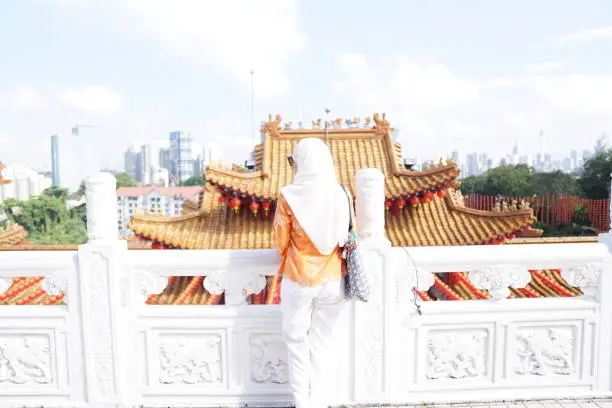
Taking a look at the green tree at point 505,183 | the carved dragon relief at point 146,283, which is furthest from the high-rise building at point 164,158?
the carved dragon relief at point 146,283

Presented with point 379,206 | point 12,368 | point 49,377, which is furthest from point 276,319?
point 12,368

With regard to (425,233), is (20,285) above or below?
below

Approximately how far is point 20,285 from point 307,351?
209 inches

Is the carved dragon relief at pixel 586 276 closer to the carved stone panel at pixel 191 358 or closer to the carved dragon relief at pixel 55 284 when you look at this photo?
the carved stone panel at pixel 191 358

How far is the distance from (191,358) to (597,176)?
36483 mm

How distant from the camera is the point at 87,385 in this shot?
2762 mm

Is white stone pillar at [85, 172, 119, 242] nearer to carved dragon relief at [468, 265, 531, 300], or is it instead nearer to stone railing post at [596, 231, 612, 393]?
carved dragon relief at [468, 265, 531, 300]

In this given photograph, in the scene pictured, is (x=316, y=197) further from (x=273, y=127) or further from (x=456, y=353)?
(x=273, y=127)

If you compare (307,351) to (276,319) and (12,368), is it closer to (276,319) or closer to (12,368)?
(276,319)

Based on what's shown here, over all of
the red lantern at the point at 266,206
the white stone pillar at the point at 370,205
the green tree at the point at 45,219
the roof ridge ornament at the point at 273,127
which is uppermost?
the roof ridge ornament at the point at 273,127

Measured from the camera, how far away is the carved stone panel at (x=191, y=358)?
2.78 metres

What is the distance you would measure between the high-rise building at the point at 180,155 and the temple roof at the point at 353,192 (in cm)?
7522

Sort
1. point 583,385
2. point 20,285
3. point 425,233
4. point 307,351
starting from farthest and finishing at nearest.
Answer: point 425,233 < point 20,285 < point 583,385 < point 307,351

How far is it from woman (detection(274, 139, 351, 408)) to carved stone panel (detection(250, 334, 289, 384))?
0.24m
